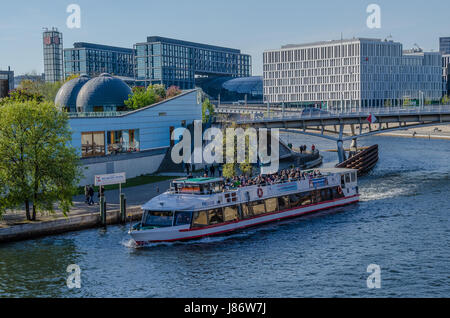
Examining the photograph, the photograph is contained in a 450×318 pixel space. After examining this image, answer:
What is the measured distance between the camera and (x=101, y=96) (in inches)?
3583

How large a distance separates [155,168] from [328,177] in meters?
28.7

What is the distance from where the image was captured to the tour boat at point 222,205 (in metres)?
49.0

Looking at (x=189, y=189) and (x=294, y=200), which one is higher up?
(x=189, y=189)

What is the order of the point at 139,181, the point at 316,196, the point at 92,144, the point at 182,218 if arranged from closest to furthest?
1. the point at 182,218
2. the point at 316,196
3. the point at 139,181
4. the point at 92,144

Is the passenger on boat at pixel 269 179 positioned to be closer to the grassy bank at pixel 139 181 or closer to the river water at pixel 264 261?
the river water at pixel 264 261

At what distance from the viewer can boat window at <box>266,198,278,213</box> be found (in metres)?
57.7

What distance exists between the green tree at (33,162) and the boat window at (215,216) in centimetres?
1177

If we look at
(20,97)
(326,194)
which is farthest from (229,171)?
(20,97)

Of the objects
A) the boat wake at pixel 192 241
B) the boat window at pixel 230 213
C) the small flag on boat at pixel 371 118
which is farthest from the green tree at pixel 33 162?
the small flag on boat at pixel 371 118

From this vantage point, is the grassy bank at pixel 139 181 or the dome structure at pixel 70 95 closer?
the grassy bank at pixel 139 181

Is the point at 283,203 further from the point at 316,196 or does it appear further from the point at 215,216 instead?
the point at 215,216

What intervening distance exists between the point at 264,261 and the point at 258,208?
13.8 metres

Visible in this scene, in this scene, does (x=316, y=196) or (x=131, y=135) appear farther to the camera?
(x=131, y=135)
